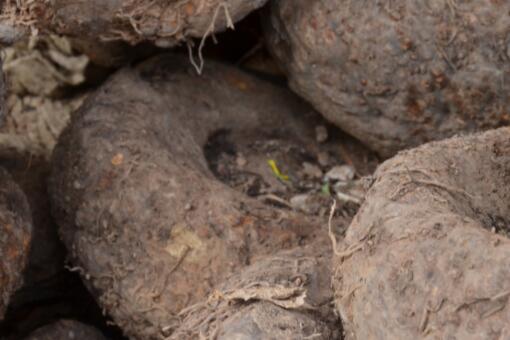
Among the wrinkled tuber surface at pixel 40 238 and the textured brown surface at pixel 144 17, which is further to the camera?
the wrinkled tuber surface at pixel 40 238

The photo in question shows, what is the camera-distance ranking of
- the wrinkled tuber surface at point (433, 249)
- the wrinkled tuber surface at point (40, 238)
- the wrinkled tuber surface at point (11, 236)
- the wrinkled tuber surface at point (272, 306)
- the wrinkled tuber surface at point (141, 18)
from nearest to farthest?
the wrinkled tuber surface at point (433, 249) < the wrinkled tuber surface at point (272, 306) < the wrinkled tuber surface at point (11, 236) < the wrinkled tuber surface at point (141, 18) < the wrinkled tuber surface at point (40, 238)

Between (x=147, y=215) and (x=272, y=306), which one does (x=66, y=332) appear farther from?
(x=272, y=306)

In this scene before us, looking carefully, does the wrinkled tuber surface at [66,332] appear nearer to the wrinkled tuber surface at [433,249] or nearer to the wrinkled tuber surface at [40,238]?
the wrinkled tuber surface at [40,238]

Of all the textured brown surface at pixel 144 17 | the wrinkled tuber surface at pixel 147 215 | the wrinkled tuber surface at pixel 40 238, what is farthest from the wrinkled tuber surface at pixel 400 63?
the wrinkled tuber surface at pixel 40 238

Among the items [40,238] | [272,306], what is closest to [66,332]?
[40,238]

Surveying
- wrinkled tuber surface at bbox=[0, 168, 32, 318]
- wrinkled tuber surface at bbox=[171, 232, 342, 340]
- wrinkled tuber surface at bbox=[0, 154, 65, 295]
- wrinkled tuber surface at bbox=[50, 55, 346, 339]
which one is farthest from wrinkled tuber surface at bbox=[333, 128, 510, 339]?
wrinkled tuber surface at bbox=[0, 154, 65, 295]

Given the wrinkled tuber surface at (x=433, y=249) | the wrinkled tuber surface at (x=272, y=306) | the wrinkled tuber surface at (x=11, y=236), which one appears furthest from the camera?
the wrinkled tuber surface at (x=11, y=236)
